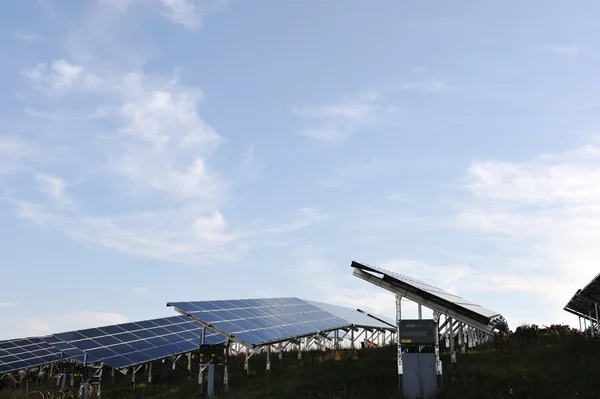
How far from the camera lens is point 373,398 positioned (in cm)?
2289

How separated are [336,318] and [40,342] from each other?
2820 centimetres

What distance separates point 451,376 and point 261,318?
14204 millimetres

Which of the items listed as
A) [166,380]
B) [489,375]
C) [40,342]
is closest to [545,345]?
[489,375]

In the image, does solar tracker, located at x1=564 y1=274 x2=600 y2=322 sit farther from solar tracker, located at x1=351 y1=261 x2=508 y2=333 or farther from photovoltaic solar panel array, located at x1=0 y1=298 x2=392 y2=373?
photovoltaic solar panel array, located at x1=0 y1=298 x2=392 y2=373

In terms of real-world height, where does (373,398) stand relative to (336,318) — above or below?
below

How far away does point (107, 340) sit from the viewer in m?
35.2

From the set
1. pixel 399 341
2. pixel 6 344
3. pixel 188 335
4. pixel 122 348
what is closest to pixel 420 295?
pixel 399 341

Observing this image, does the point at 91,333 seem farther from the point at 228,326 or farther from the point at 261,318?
the point at 228,326

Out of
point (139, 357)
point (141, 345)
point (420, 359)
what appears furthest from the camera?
point (141, 345)

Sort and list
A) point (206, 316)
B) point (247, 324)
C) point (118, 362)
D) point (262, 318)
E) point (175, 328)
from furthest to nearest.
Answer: point (175, 328)
point (262, 318)
point (118, 362)
point (247, 324)
point (206, 316)

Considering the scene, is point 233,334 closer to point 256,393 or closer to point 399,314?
point 256,393

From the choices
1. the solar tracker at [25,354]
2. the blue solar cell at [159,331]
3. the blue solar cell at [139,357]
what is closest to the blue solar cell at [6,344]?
the solar tracker at [25,354]

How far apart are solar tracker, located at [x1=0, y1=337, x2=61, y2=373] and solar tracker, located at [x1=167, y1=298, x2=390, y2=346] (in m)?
18.5

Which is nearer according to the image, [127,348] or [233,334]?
[233,334]
